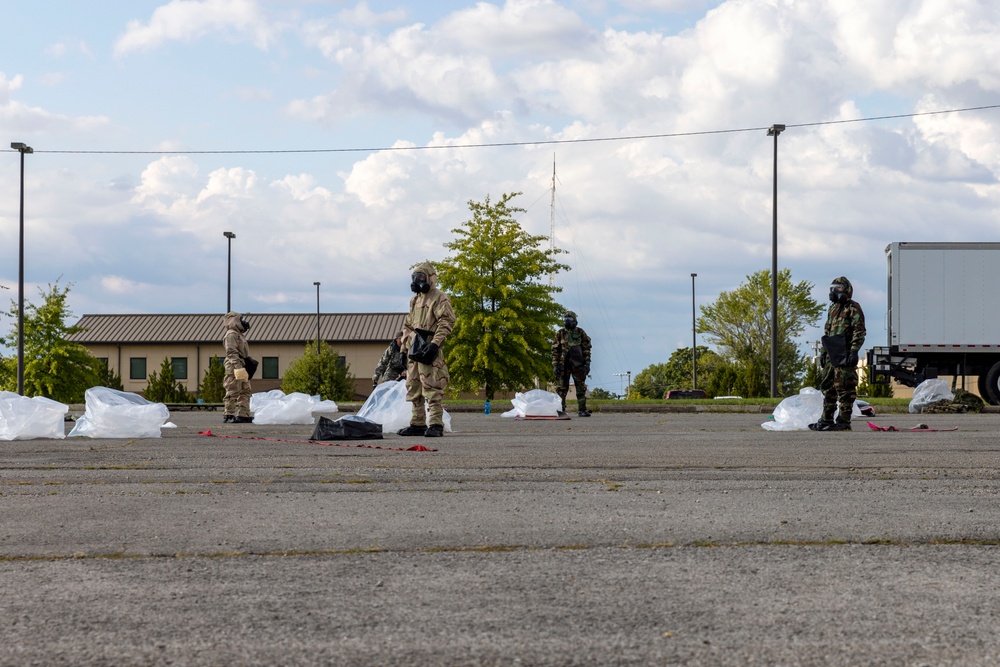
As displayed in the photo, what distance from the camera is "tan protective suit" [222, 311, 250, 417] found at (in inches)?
690

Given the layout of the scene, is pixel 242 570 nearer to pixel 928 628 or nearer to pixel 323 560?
pixel 323 560

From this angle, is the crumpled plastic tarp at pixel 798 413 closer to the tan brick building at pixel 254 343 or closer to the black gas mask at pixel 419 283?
the black gas mask at pixel 419 283

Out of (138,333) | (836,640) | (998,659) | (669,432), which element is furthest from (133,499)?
(138,333)

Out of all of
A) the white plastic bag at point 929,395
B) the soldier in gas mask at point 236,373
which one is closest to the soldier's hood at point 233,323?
the soldier in gas mask at point 236,373

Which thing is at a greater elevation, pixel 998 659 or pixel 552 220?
pixel 552 220

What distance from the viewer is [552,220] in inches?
2124

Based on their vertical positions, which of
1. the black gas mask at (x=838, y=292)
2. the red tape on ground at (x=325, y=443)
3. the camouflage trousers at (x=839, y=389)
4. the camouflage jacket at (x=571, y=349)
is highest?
the black gas mask at (x=838, y=292)

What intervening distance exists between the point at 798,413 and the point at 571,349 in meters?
6.52

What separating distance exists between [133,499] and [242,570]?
2556 mm

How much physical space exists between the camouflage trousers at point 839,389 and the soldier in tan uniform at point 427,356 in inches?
194

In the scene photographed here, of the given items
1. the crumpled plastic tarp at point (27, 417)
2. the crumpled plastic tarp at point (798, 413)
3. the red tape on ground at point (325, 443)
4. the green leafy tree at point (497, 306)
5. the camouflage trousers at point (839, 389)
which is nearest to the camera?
the red tape on ground at point (325, 443)

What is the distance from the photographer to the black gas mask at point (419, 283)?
12.8 meters

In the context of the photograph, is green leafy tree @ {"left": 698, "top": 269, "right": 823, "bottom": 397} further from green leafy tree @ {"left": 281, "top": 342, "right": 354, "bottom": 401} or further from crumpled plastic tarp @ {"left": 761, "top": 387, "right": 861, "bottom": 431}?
crumpled plastic tarp @ {"left": 761, "top": 387, "right": 861, "bottom": 431}

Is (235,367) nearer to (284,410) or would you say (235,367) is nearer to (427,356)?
(284,410)
